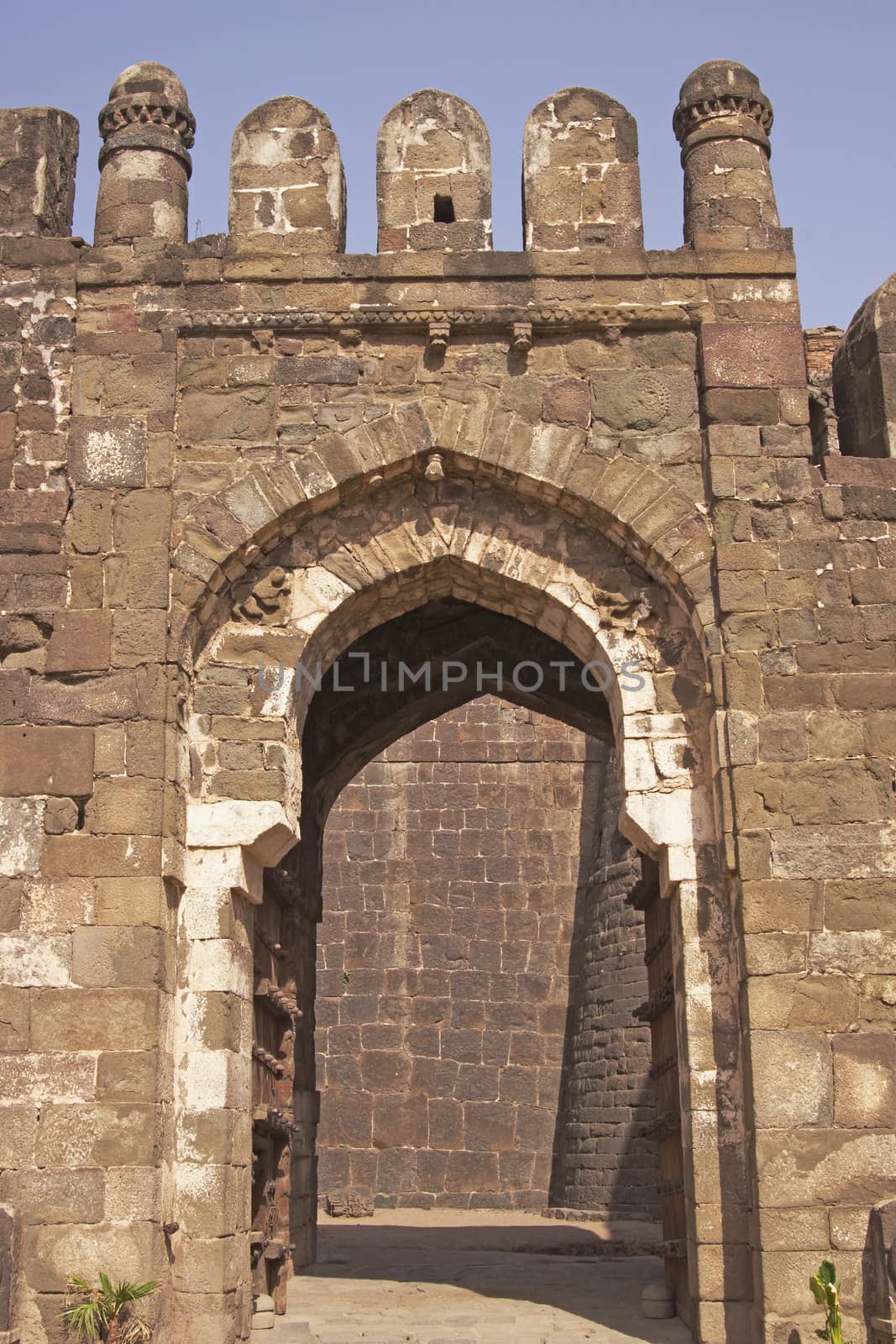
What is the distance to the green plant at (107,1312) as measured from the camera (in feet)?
17.9

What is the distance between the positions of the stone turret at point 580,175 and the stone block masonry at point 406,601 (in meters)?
0.02

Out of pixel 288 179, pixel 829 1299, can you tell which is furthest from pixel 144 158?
pixel 829 1299

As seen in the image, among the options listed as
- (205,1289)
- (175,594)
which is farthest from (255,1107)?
(175,594)

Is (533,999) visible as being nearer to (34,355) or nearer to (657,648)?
(657,648)

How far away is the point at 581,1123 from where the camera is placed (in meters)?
13.3

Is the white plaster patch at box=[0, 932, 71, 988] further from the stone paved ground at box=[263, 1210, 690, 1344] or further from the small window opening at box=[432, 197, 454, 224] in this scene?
the small window opening at box=[432, 197, 454, 224]

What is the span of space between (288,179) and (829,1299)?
523cm

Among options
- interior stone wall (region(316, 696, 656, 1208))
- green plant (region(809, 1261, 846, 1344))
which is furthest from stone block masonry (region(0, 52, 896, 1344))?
interior stone wall (region(316, 696, 656, 1208))

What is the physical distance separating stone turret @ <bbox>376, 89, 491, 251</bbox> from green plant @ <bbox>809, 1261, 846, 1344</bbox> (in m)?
4.50

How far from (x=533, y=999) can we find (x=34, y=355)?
9.09 meters

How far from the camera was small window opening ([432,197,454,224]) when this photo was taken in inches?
276

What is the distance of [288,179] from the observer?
23.1ft

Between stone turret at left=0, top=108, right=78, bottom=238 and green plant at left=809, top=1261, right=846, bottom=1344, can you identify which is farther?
stone turret at left=0, top=108, right=78, bottom=238

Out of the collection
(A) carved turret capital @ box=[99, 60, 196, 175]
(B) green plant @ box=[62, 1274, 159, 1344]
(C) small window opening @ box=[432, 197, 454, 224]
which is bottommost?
(B) green plant @ box=[62, 1274, 159, 1344]
